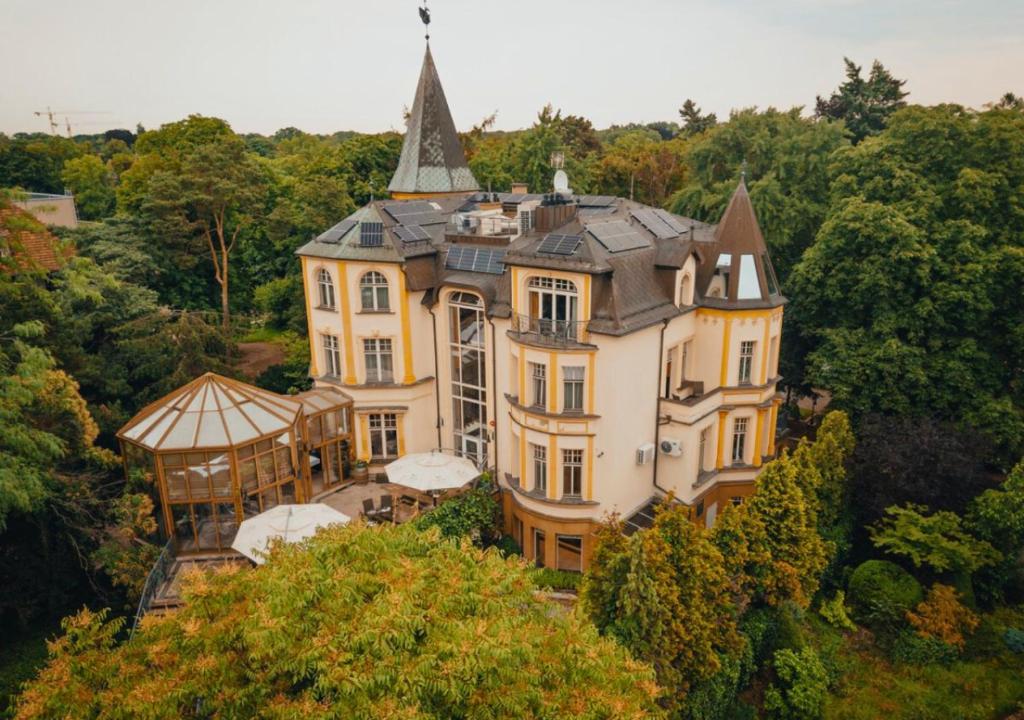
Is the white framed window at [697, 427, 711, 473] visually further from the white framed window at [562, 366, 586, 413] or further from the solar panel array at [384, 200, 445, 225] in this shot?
the solar panel array at [384, 200, 445, 225]

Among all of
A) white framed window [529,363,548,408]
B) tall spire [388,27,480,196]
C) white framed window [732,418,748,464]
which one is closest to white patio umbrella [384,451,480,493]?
white framed window [529,363,548,408]

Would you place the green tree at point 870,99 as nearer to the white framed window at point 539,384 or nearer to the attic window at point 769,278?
the attic window at point 769,278

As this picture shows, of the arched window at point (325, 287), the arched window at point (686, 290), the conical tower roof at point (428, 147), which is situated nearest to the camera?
the arched window at point (686, 290)

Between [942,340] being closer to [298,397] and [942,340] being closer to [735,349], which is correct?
[735,349]

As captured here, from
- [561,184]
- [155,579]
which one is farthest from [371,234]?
[155,579]

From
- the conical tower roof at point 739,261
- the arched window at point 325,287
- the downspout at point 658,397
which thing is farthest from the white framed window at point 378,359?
the conical tower roof at point 739,261

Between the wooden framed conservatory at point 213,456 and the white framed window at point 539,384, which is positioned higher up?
the white framed window at point 539,384
